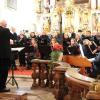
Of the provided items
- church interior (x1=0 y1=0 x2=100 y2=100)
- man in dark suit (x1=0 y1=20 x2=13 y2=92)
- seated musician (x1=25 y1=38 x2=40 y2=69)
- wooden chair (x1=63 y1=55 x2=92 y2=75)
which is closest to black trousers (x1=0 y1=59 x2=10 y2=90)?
man in dark suit (x1=0 y1=20 x2=13 y2=92)

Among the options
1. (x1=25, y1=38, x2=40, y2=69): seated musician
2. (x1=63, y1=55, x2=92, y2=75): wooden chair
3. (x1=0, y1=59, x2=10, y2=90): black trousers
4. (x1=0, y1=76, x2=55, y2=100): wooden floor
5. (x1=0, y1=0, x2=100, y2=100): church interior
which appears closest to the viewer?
(x1=0, y1=0, x2=100, y2=100): church interior

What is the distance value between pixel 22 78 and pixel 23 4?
11309 mm

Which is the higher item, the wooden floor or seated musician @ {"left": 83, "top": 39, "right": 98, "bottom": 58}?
seated musician @ {"left": 83, "top": 39, "right": 98, "bottom": 58}

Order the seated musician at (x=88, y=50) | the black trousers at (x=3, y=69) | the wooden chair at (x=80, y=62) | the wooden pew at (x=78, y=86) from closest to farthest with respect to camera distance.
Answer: the wooden pew at (x=78, y=86) < the wooden chair at (x=80, y=62) < the black trousers at (x=3, y=69) < the seated musician at (x=88, y=50)

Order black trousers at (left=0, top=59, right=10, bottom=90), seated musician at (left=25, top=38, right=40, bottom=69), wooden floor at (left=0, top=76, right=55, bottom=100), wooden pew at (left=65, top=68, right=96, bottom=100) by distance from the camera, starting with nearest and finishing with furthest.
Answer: wooden pew at (left=65, top=68, right=96, bottom=100), wooden floor at (left=0, top=76, right=55, bottom=100), black trousers at (left=0, top=59, right=10, bottom=90), seated musician at (left=25, top=38, right=40, bottom=69)

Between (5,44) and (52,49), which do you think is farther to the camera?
(52,49)

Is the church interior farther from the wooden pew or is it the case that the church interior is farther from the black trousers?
the black trousers

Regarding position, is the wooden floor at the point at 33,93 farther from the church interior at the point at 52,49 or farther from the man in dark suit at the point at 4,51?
the man in dark suit at the point at 4,51

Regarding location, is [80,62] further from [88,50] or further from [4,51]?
[88,50]

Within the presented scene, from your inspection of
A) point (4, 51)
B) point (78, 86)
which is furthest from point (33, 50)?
point (78, 86)

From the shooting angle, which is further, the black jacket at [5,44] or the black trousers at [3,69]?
the black trousers at [3,69]

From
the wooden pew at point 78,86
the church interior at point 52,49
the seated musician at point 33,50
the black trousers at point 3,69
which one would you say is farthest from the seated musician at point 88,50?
the wooden pew at point 78,86

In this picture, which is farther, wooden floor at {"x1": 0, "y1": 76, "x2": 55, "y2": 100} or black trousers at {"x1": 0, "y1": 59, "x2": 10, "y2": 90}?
black trousers at {"x1": 0, "y1": 59, "x2": 10, "y2": 90}

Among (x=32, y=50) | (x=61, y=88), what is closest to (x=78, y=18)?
(x=32, y=50)
